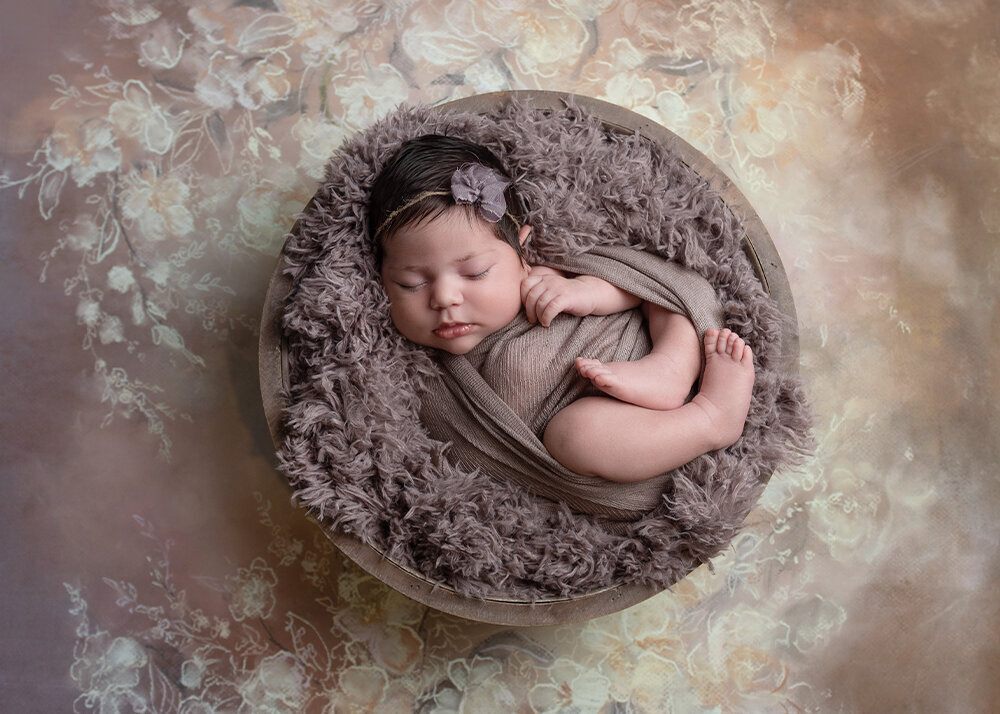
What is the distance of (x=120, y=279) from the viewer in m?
1.60

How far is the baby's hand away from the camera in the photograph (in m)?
1.32

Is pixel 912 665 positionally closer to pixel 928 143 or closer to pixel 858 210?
pixel 858 210

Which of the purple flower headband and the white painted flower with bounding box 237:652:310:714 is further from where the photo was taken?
the white painted flower with bounding box 237:652:310:714

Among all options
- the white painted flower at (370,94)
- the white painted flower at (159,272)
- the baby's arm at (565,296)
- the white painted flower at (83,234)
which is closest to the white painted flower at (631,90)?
the white painted flower at (370,94)

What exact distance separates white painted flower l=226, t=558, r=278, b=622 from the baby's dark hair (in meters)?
0.70

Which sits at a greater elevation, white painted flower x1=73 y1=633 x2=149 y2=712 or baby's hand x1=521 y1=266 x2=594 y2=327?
baby's hand x1=521 y1=266 x2=594 y2=327

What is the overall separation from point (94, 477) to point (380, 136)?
901 mm

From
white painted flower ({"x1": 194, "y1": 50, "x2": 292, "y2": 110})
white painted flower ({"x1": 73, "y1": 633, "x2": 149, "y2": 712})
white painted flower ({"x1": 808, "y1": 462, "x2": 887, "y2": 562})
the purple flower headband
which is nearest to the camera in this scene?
the purple flower headband

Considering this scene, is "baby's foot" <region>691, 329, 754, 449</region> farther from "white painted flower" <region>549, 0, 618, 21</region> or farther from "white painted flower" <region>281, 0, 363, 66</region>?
"white painted flower" <region>281, 0, 363, 66</region>

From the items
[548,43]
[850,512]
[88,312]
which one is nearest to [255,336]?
[88,312]

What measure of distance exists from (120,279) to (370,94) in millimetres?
672

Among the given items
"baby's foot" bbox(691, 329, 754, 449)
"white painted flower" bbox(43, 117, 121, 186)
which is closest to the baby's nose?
"baby's foot" bbox(691, 329, 754, 449)

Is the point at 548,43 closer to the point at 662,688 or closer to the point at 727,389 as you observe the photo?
the point at 727,389

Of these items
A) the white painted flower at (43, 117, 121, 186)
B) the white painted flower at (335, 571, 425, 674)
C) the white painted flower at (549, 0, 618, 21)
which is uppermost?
the white painted flower at (549, 0, 618, 21)
